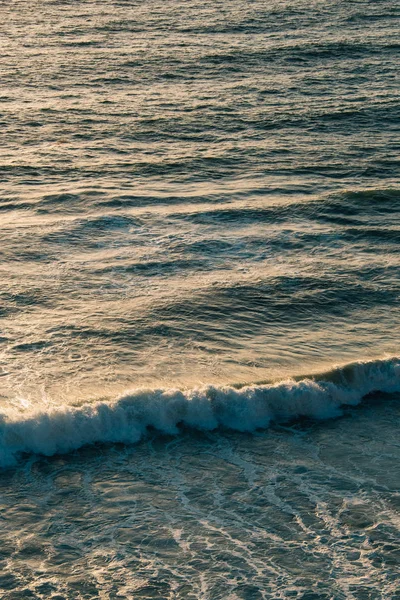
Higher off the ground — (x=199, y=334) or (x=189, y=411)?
(x=199, y=334)

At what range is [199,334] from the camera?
15.0 metres

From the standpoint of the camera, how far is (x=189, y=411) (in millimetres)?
12938

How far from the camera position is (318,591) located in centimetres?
959

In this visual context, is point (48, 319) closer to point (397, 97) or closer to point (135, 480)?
point (135, 480)

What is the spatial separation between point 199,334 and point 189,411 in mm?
2346

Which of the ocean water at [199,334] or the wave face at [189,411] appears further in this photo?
the wave face at [189,411]

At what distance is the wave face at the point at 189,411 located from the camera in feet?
40.1

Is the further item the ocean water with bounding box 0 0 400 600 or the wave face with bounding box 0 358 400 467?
the wave face with bounding box 0 358 400 467

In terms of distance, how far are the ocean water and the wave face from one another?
0.03 metres

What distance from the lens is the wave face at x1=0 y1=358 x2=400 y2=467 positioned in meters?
12.2

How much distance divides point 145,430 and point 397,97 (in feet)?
62.4

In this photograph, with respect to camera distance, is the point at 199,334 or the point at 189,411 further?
the point at 199,334

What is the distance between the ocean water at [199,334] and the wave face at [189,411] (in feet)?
0.11

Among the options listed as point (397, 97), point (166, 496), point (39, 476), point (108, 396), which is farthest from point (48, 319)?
point (397, 97)
